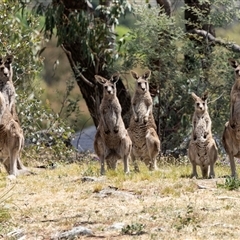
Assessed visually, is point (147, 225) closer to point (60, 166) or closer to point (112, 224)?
point (112, 224)

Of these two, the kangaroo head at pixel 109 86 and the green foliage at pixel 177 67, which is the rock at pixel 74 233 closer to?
the kangaroo head at pixel 109 86

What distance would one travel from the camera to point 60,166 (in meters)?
14.6

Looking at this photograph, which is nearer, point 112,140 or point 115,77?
point 112,140

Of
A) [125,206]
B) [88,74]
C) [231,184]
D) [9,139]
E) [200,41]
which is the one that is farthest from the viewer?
[88,74]

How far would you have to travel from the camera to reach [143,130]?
13867mm

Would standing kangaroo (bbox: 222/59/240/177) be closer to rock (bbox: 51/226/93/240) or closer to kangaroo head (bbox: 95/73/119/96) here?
kangaroo head (bbox: 95/73/119/96)

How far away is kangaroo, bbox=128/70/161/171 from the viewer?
44.7 feet

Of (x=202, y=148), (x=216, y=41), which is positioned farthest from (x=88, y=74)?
(x=202, y=148)

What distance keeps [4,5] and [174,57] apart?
3.70m

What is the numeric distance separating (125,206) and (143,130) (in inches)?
167

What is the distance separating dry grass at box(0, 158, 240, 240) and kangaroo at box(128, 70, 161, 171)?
1254 millimetres

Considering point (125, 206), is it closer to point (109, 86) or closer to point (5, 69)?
point (109, 86)

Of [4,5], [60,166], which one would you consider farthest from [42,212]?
[4,5]

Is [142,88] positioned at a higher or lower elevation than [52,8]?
lower
